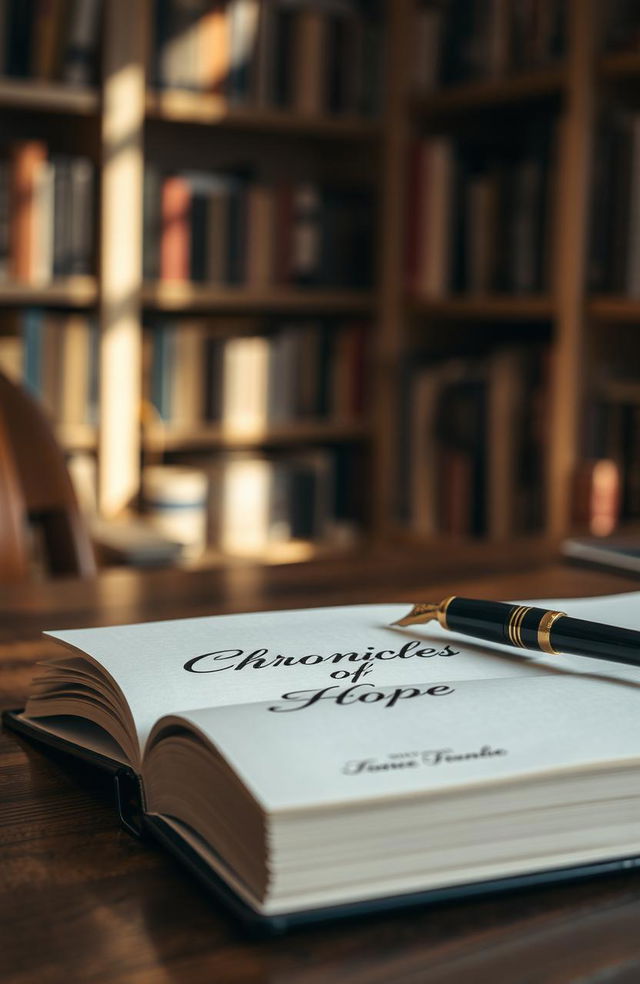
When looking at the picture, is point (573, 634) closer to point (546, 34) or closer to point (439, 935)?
point (439, 935)

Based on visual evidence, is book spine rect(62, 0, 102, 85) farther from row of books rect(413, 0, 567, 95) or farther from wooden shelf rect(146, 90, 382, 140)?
row of books rect(413, 0, 567, 95)

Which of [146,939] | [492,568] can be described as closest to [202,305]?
[492,568]

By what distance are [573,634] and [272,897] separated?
20cm

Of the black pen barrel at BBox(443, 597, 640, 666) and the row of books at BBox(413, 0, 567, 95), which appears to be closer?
the black pen barrel at BBox(443, 597, 640, 666)

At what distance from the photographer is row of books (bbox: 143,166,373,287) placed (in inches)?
107

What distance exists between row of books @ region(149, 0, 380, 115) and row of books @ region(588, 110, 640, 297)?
2.65 feet

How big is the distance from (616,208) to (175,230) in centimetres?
100

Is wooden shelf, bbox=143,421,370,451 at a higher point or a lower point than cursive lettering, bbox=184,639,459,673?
lower

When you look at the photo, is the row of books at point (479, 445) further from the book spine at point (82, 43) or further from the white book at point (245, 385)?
the book spine at point (82, 43)

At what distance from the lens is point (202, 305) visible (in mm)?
2824

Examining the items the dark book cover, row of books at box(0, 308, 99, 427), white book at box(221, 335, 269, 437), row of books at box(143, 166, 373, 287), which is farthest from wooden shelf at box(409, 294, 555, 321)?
row of books at box(0, 308, 99, 427)

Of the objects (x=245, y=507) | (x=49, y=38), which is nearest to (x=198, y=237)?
(x=49, y=38)

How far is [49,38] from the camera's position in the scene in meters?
2.51

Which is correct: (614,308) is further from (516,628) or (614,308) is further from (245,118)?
(516,628)
